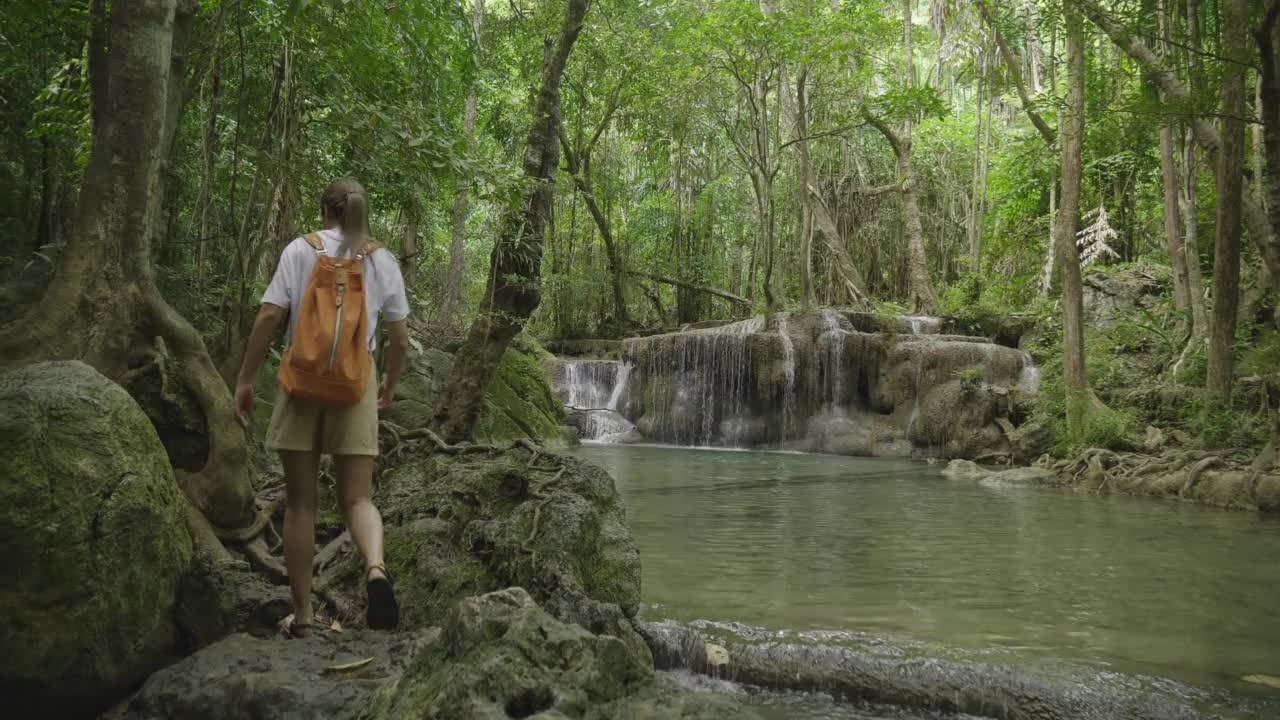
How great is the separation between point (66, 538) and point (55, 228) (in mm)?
9170

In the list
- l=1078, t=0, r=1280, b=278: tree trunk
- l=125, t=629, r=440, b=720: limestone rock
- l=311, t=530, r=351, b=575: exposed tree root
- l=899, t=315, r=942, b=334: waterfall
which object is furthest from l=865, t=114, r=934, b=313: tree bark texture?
l=125, t=629, r=440, b=720: limestone rock

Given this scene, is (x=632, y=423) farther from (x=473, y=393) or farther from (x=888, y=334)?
(x=473, y=393)

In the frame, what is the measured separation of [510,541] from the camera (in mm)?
3758

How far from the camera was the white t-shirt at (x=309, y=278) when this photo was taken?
301 centimetres

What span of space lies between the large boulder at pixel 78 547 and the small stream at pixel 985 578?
2226 millimetres

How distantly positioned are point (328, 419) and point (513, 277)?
15.4ft

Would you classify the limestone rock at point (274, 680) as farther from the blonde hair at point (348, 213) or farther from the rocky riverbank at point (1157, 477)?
the rocky riverbank at point (1157, 477)

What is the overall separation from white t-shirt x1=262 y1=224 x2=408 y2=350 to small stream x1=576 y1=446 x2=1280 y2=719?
6.82 feet

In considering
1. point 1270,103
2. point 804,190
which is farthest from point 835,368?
point 1270,103

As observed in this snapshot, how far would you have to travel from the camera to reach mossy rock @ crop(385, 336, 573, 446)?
32.1 feet

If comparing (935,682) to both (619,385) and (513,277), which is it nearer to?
(513,277)

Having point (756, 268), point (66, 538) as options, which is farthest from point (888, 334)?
point (66, 538)

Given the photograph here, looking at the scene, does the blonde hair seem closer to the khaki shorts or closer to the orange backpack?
the orange backpack

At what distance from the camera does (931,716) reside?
323 cm
